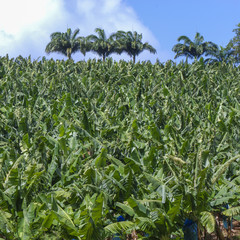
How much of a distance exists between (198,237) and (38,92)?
21.7 feet

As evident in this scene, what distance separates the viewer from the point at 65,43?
2130 inches

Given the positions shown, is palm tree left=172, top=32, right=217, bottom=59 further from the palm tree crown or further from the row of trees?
the palm tree crown

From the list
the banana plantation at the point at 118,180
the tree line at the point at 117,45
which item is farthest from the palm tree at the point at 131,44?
the banana plantation at the point at 118,180

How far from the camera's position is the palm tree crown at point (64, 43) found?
2133 inches

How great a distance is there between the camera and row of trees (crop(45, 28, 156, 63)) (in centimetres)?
5312

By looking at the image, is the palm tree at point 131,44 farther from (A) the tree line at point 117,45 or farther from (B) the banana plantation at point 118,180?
(B) the banana plantation at point 118,180

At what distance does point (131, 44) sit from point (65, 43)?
9481mm

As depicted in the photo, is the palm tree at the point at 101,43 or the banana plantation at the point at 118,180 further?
the palm tree at the point at 101,43

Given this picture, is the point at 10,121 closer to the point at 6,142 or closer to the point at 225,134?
the point at 6,142

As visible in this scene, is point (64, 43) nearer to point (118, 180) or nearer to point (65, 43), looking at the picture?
point (65, 43)

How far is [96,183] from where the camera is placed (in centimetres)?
394

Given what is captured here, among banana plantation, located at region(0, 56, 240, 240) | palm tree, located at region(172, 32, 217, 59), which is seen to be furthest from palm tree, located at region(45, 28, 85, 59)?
banana plantation, located at region(0, 56, 240, 240)

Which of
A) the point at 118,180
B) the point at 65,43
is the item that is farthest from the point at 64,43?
the point at 118,180

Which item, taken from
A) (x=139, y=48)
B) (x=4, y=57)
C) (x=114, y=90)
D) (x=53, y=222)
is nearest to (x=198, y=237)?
(x=53, y=222)
